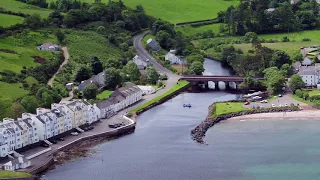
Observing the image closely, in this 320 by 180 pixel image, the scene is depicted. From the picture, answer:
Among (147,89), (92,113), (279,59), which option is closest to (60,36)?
(147,89)

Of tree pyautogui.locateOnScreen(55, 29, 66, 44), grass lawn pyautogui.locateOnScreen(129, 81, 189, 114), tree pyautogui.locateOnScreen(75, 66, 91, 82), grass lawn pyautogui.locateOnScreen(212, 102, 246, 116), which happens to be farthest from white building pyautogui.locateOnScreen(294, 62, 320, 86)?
tree pyautogui.locateOnScreen(55, 29, 66, 44)

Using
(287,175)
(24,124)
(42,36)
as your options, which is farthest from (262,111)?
(42,36)

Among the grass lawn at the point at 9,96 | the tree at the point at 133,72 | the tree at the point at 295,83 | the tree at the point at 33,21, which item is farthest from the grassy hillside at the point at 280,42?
the grass lawn at the point at 9,96

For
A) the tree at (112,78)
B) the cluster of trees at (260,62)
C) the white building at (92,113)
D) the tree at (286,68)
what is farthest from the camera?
the cluster of trees at (260,62)

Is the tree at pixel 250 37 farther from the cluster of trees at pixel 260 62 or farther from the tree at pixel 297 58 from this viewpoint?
the cluster of trees at pixel 260 62

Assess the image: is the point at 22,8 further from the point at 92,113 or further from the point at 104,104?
the point at 92,113

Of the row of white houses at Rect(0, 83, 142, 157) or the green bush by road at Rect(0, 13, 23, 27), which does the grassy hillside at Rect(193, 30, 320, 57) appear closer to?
the green bush by road at Rect(0, 13, 23, 27)
